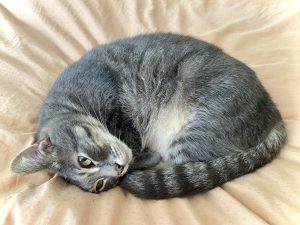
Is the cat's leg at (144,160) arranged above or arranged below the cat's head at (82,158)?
below

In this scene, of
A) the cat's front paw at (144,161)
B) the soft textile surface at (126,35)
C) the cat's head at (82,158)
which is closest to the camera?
the soft textile surface at (126,35)

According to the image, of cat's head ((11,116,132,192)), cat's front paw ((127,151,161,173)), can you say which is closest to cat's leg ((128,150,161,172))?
cat's front paw ((127,151,161,173))

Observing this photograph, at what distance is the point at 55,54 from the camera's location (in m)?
2.24

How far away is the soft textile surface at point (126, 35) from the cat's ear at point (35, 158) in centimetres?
8

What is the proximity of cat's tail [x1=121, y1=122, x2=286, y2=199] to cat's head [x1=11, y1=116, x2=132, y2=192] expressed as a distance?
79 mm

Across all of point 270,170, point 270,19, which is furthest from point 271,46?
point 270,170

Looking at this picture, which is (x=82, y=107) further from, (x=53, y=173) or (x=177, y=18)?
(x=177, y=18)

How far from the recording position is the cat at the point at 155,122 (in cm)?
148

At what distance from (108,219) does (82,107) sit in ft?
1.82

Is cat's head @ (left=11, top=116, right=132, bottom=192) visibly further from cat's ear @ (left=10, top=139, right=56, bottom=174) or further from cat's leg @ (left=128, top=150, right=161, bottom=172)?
cat's leg @ (left=128, top=150, right=161, bottom=172)

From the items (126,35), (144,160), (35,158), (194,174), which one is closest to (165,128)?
(144,160)

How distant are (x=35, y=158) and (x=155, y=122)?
571 mm

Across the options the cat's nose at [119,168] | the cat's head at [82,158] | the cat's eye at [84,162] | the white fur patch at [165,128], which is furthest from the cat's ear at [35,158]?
the white fur patch at [165,128]

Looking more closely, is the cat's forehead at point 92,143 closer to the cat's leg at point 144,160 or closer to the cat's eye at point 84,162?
the cat's eye at point 84,162
